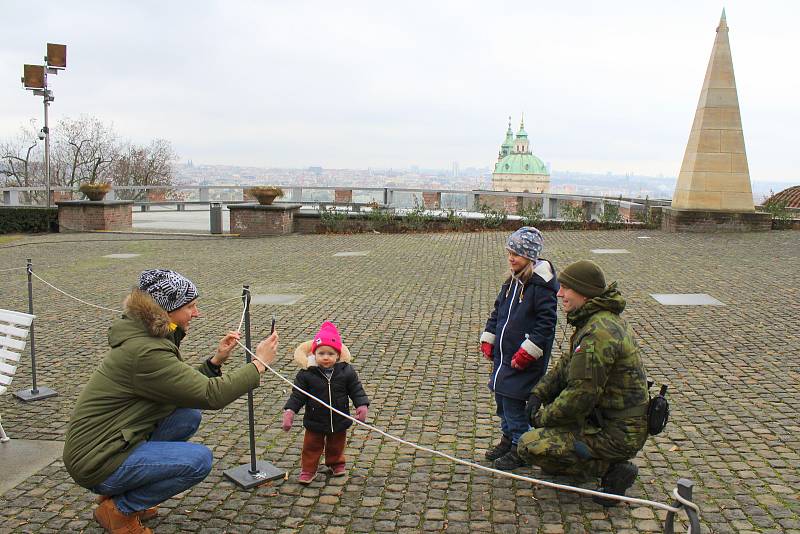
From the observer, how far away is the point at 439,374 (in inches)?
269

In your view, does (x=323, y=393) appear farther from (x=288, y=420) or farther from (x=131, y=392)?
(x=131, y=392)

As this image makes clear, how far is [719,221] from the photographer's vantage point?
711 inches

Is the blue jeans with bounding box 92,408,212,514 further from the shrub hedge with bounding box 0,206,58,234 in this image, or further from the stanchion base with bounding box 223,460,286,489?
the shrub hedge with bounding box 0,206,58,234

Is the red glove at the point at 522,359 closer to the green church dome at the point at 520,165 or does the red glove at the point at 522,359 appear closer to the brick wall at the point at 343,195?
the brick wall at the point at 343,195

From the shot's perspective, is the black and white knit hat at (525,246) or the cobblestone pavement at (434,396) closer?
the cobblestone pavement at (434,396)

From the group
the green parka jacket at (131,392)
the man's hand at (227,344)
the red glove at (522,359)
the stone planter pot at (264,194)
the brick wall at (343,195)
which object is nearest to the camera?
the green parka jacket at (131,392)

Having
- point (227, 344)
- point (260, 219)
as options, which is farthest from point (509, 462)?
point (260, 219)

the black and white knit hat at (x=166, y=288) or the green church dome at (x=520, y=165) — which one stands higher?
the green church dome at (x=520, y=165)

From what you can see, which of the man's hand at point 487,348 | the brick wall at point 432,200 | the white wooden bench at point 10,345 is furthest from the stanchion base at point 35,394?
the brick wall at point 432,200

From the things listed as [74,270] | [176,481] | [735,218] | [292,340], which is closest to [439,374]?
[292,340]

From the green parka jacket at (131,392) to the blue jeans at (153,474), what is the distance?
55 mm

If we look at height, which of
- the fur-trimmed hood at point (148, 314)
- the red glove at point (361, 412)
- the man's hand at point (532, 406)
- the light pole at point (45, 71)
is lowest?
the red glove at point (361, 412)

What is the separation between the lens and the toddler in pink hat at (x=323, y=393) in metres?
4.45

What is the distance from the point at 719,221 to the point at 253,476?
647 inches
